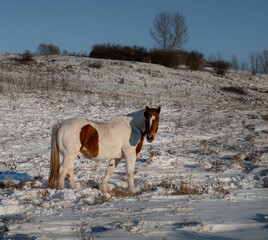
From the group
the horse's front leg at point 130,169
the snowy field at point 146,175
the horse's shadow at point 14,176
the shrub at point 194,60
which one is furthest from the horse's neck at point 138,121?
the shrub at point 194,60

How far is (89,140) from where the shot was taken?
563 centimetres

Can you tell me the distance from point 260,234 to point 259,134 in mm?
9029

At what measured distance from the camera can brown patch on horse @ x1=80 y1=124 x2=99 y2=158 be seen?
5.59 metres

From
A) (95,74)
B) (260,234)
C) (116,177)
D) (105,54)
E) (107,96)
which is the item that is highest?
(105,54)

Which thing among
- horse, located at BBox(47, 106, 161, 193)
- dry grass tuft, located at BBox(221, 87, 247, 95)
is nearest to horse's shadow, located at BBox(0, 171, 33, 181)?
horse, located at BBox(47, 106, 161, 193)

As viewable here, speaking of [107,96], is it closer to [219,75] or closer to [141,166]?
[141,166]

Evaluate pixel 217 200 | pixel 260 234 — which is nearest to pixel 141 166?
pixel 217 200

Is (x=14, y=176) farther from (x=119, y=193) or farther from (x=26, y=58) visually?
(x=26, y=58)

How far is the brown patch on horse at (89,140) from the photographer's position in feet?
18.4

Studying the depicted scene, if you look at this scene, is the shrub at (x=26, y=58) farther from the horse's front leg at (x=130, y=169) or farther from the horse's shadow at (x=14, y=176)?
the horse's front leg at (x=130, y=169)

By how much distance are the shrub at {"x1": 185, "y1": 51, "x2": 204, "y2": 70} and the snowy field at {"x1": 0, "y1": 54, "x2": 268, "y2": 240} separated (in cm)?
1578

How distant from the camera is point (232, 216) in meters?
3.80

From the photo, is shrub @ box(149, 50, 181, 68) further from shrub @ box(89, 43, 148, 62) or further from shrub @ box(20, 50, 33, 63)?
shrub @ box(20, 50, 33, 63)

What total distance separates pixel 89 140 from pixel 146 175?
211 centimetres
